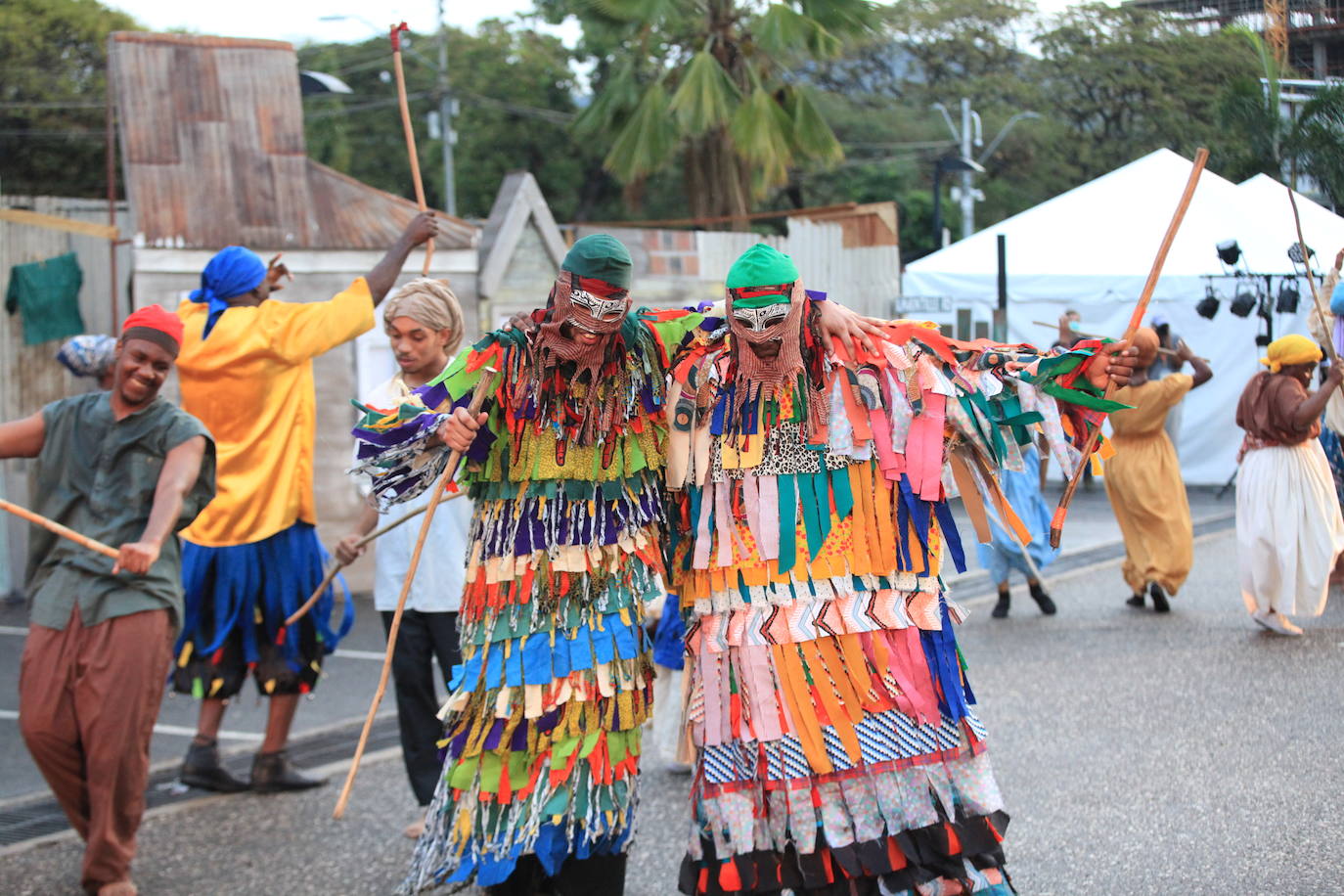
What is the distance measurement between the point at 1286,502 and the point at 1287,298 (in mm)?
2332

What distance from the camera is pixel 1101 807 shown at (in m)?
4.94

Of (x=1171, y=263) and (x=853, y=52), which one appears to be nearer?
(x=1171, y=263)

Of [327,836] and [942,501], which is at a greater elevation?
[942,501]

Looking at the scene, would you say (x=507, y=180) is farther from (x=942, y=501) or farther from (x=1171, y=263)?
(x=942, y=501)

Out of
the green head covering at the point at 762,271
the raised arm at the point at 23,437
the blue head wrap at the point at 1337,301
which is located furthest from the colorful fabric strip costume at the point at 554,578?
the blue head wrap at the point at 1337,301

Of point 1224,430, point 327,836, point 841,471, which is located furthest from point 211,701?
point 1224,430

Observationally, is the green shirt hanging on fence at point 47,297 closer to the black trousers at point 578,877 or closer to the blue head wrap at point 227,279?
the blue head wrap at point 227,279

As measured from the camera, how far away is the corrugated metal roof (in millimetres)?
9695

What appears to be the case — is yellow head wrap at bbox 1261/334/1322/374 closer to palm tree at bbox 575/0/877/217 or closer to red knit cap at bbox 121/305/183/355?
red knit cap at bbox 121/305/183/355

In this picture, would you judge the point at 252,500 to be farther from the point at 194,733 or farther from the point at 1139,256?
the point at 1139,256

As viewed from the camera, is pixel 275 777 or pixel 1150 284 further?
pixel 275 777

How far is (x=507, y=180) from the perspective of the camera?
11.2 metres

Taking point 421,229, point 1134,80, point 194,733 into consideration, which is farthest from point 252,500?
point 1134,80

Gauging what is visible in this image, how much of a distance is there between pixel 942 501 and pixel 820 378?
18.3 inches
